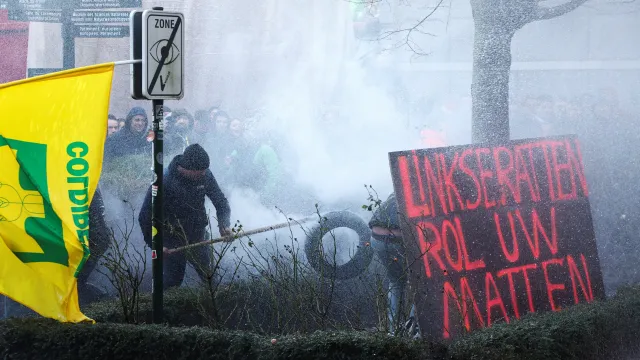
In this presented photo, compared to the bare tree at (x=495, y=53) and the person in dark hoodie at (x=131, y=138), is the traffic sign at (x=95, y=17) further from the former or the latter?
the bare tree at (x=495, y=53)

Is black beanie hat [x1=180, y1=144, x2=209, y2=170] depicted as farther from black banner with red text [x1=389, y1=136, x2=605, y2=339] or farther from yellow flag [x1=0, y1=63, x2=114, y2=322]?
yellow flag [x1=0, y1=63, x2=114, y2=322]

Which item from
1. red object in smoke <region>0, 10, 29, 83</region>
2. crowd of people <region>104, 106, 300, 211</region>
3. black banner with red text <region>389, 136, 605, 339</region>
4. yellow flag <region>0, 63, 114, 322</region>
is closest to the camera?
yellow flag <region>0, 63, 114, 322</region>

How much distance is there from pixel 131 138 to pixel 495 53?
12.9ft

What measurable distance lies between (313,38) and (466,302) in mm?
5856

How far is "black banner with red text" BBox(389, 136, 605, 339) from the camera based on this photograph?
5637 millimetres

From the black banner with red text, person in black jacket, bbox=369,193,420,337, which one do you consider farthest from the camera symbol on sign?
person in black jacket, bbox=369,193,420,337

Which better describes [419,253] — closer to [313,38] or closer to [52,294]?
[52,294]


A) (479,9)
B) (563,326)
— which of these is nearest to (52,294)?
(563,326)

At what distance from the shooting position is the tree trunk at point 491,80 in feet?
27.7

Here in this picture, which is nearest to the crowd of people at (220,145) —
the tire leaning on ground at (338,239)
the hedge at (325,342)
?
the tire leaning on ground at (338,239)

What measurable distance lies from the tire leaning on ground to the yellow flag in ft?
5.91

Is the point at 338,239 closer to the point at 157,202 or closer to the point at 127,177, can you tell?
the point at 127,177

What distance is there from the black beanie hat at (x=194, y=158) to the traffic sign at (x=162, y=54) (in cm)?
215

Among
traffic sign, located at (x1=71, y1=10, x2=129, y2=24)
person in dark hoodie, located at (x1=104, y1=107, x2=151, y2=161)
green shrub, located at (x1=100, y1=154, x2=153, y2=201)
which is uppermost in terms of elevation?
traffic sign, located at (x1=71, y1=10, x2=129, y2=24)
